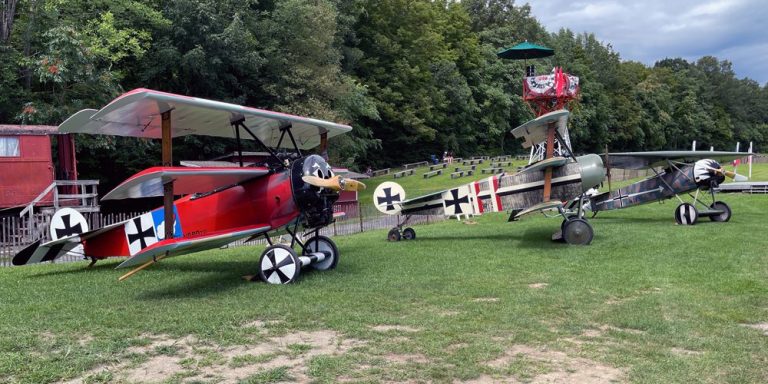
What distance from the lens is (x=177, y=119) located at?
383 inches

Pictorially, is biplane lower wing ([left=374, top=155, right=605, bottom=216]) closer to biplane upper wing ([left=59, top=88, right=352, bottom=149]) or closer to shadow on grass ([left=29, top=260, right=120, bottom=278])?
biplane upper wing ([left=59, top=88, right=352, bottom=149])

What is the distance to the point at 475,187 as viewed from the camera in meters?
15.8

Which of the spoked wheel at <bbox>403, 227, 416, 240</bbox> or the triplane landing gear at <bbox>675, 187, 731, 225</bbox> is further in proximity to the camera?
the triplane landing gear at <bbox>675, 187, 731, 225</bbox>

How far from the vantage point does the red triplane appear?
27.4 feet

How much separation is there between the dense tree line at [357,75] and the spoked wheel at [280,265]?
19.1 m

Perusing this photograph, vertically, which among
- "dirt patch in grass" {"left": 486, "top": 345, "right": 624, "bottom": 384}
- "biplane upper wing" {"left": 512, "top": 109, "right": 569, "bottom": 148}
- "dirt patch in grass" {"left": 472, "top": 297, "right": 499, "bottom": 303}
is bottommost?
"dirt patch in grass" {"left": 472, "top": 297, "right": 499, "bottom": 303}

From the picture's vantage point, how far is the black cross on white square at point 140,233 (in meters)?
11.1

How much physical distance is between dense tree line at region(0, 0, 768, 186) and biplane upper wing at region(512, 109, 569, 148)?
19.9 m

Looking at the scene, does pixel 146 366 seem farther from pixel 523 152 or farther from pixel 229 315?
pixel 523 152

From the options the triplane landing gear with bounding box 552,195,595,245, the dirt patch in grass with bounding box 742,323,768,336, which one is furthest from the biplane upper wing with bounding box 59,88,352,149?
the dirt patch in grass with bounding box 742,323,768,336

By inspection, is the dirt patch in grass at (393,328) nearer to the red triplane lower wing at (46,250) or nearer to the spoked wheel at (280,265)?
the spoked wheel at (280,265)

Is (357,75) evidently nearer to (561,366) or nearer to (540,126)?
(540,126)

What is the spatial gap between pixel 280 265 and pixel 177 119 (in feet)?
10.9

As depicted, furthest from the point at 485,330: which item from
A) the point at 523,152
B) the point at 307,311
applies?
the point at 523,152
